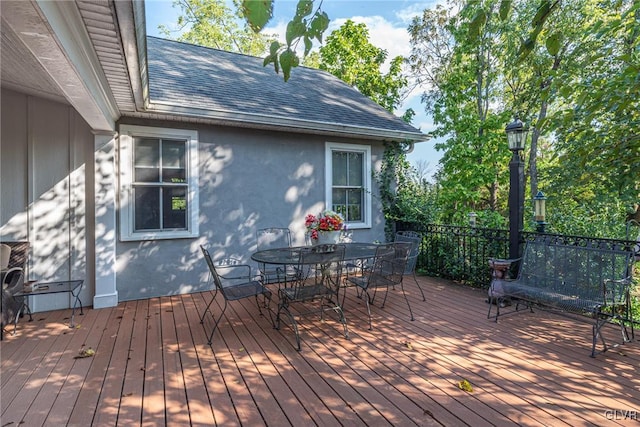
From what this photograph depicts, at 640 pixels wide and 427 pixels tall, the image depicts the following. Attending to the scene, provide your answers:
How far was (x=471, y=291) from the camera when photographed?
5.31m

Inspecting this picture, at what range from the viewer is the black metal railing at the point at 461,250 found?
17.2ft

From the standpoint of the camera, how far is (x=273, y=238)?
19.1 ft

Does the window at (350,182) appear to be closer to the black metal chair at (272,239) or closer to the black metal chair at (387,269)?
the black metal chair at (272,239)

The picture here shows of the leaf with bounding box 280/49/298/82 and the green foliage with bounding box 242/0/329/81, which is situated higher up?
the green foliage with bounding box 242/0/329/81

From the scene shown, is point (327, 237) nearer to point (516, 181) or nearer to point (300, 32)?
point (516, 181)

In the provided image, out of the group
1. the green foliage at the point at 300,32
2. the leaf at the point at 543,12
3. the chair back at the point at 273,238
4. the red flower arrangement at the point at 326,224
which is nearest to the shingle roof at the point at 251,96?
the chair back at the point at 273,238

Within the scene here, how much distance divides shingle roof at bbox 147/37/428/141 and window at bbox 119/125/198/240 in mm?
578

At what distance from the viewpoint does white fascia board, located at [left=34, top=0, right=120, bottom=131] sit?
6.26ft

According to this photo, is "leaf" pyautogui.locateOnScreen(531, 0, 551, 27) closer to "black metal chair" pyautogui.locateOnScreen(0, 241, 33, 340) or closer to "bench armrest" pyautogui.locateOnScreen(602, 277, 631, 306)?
"bench armrest" pyautogui.locateOnScreen(602, 277, 631, 306)

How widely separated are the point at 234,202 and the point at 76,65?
128 inches

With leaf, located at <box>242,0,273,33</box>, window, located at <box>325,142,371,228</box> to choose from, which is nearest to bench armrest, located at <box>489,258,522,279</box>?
window, located at <box>325,142,371,228</box>

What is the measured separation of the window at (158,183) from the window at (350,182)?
241cm

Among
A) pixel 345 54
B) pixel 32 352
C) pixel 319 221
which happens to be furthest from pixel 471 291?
pixel 345 54

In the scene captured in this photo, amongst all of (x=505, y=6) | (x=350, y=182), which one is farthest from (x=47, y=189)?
(x=505, y=6)
